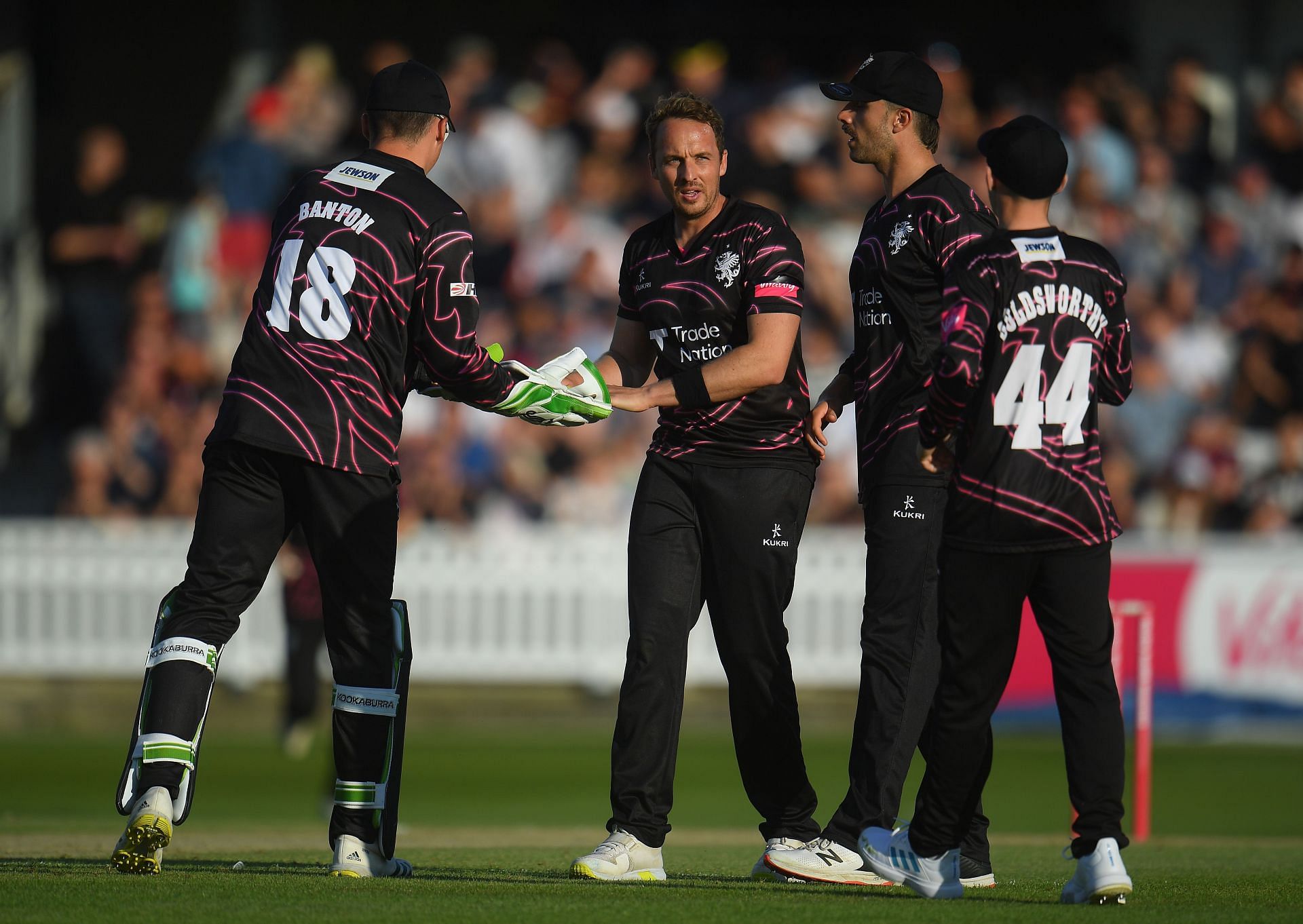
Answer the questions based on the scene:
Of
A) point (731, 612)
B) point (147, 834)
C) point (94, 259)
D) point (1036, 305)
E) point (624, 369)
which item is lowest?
point (147, 834)

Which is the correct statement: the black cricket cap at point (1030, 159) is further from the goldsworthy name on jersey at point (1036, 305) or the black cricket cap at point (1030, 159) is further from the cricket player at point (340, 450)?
the cricket player at point (340, 450)

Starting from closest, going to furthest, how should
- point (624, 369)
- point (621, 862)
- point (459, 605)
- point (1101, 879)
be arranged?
point (1101, 879)
point (621, 862)
point (624, 369)
point (459, 605)

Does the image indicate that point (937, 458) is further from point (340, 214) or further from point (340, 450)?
point (340, 214)

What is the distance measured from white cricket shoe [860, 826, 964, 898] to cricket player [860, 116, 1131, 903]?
107 mm

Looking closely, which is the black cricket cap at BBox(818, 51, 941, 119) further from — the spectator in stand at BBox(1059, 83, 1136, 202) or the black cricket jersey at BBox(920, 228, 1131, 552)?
the spectator in stand at BBox(1059, 83, 1136, 202)

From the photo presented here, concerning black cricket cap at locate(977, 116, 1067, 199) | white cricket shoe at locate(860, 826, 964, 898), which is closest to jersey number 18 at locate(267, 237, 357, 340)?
black cricket cap at locate(977, 116, 1067, 199)

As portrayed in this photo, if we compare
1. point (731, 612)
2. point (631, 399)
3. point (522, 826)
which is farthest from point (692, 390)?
point (522, 826)

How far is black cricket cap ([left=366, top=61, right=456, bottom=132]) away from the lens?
6.29 m

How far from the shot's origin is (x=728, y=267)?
659cm

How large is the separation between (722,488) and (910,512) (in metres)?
0.69

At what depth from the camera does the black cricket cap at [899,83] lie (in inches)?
259

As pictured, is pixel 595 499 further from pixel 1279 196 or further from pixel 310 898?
pixel 310 898

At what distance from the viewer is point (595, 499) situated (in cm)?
1652

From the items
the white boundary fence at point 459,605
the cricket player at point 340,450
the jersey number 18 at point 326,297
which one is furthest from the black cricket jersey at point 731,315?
the white boundary fence at point 459,605
